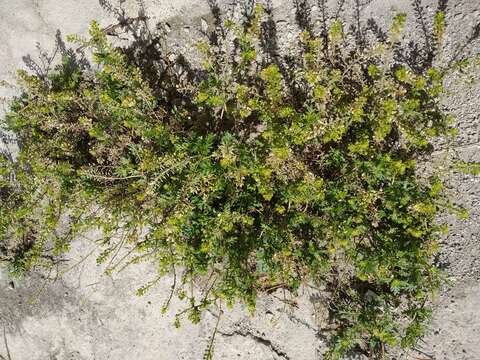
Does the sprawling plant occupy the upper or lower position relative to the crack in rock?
upper

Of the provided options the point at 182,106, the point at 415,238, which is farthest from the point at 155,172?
the point at 415,238

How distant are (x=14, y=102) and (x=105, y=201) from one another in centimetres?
175

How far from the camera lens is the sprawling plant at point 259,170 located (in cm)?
427

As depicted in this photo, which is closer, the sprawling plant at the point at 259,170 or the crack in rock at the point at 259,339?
the sprawling plant at the point at 259,170

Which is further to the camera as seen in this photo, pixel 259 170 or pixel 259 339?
pixel 259 339

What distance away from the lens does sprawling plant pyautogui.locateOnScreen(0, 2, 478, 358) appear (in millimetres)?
4273

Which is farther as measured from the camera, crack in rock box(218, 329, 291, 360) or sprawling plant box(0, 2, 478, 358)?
crack in rock box(218, 329, 291, 360)

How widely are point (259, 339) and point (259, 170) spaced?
2.24m

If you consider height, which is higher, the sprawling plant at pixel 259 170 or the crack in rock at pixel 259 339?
the sprawling plant at pixel 259 170

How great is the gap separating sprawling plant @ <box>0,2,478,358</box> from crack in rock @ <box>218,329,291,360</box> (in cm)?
59

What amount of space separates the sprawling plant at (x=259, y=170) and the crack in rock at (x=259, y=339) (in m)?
0.59

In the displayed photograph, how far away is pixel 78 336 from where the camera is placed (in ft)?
17.9

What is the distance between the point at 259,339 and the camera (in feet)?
16.9

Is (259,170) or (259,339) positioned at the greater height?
(259,170)
